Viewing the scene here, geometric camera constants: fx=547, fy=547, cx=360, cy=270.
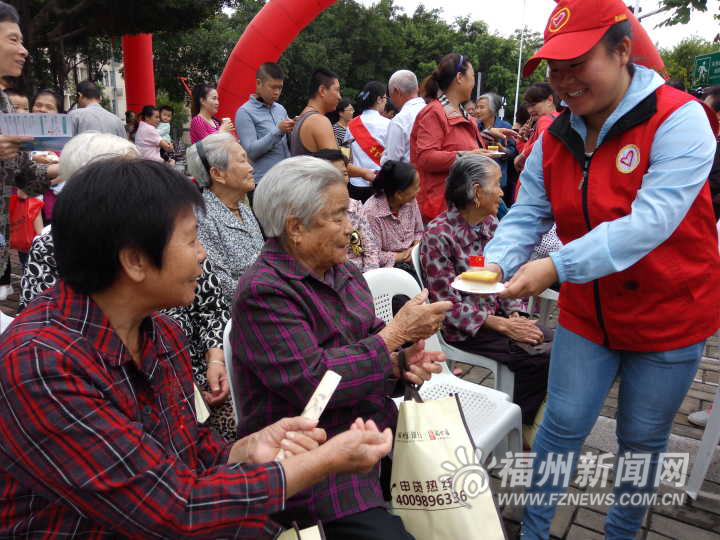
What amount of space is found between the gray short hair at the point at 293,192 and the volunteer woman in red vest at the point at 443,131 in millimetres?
2578

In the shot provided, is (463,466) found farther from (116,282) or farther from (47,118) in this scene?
(47,118)

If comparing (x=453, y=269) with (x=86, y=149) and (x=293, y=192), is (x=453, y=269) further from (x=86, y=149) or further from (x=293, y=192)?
(x=86, y=149)

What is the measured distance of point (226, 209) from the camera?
3.04 metres

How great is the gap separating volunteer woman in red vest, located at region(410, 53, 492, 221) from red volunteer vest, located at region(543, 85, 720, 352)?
8.16 ft

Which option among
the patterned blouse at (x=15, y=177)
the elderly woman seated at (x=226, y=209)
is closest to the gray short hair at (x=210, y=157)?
the elderly woman seated at (x=226, y=209)

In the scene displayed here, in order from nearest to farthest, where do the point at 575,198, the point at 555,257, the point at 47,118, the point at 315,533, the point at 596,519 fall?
the point at 315,533, the point at 555,257, the point at 575,198, the point at 596,519, the point at 47,118

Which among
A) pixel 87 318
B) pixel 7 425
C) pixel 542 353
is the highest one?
pixel 87 318

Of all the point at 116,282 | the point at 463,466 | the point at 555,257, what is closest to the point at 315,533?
the point at 463,466

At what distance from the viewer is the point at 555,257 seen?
1.68 meters

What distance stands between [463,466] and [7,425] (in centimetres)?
122

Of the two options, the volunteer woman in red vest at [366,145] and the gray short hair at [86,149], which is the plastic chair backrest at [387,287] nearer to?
the gray short hair at [86,149]

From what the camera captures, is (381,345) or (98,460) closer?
(98,460)

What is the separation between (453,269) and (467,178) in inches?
19.9

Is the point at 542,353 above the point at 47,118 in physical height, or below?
below
